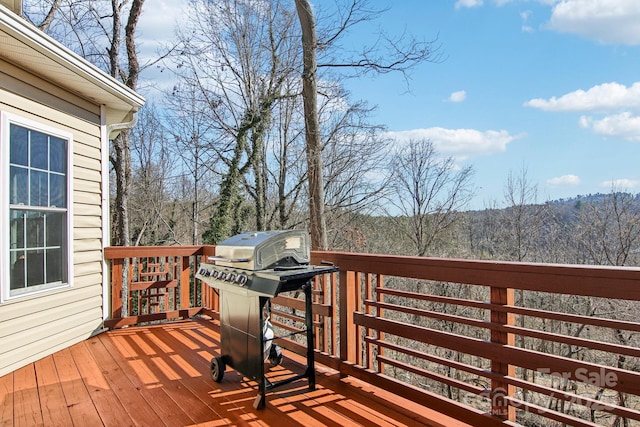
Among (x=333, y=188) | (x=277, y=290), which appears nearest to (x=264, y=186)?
(x=333, y=188)

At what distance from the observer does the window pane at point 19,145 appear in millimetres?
3316

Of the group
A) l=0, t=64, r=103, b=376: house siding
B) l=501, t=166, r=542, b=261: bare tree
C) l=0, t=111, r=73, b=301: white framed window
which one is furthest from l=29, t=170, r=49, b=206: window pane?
l=501, t=166, r=542, b=261: bare tree

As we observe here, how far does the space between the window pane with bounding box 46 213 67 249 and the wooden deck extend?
107cm

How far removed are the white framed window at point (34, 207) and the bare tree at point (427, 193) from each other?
968 centimetres

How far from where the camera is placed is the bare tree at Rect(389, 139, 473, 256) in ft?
41.1

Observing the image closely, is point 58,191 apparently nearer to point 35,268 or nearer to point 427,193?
point 35,268

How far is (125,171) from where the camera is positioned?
31.5ft

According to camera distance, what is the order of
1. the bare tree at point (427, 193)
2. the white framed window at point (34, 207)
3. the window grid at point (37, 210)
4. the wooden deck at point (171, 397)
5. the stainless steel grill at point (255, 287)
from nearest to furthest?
1. the wooden deck at point (171, 397)
2. the stainless steel grill at point (255, 287)
3. the white framed window at point (34, 207)
4. the window grid at point (37, 210)
5. the bare tree at point (427, 193)

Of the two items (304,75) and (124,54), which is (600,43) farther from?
(124,54)

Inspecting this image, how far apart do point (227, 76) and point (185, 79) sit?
3.74ft

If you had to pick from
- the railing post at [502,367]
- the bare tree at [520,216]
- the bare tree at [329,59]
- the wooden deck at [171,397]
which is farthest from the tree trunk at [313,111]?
the bare tree at [520,216]

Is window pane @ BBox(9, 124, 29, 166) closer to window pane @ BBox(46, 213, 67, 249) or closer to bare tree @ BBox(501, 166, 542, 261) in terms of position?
window pane @ BBox(46, 213, 67, 249)

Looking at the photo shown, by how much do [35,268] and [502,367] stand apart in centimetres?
389

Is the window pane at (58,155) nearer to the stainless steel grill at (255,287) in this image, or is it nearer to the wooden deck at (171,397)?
the wooden deck at (171,397)
